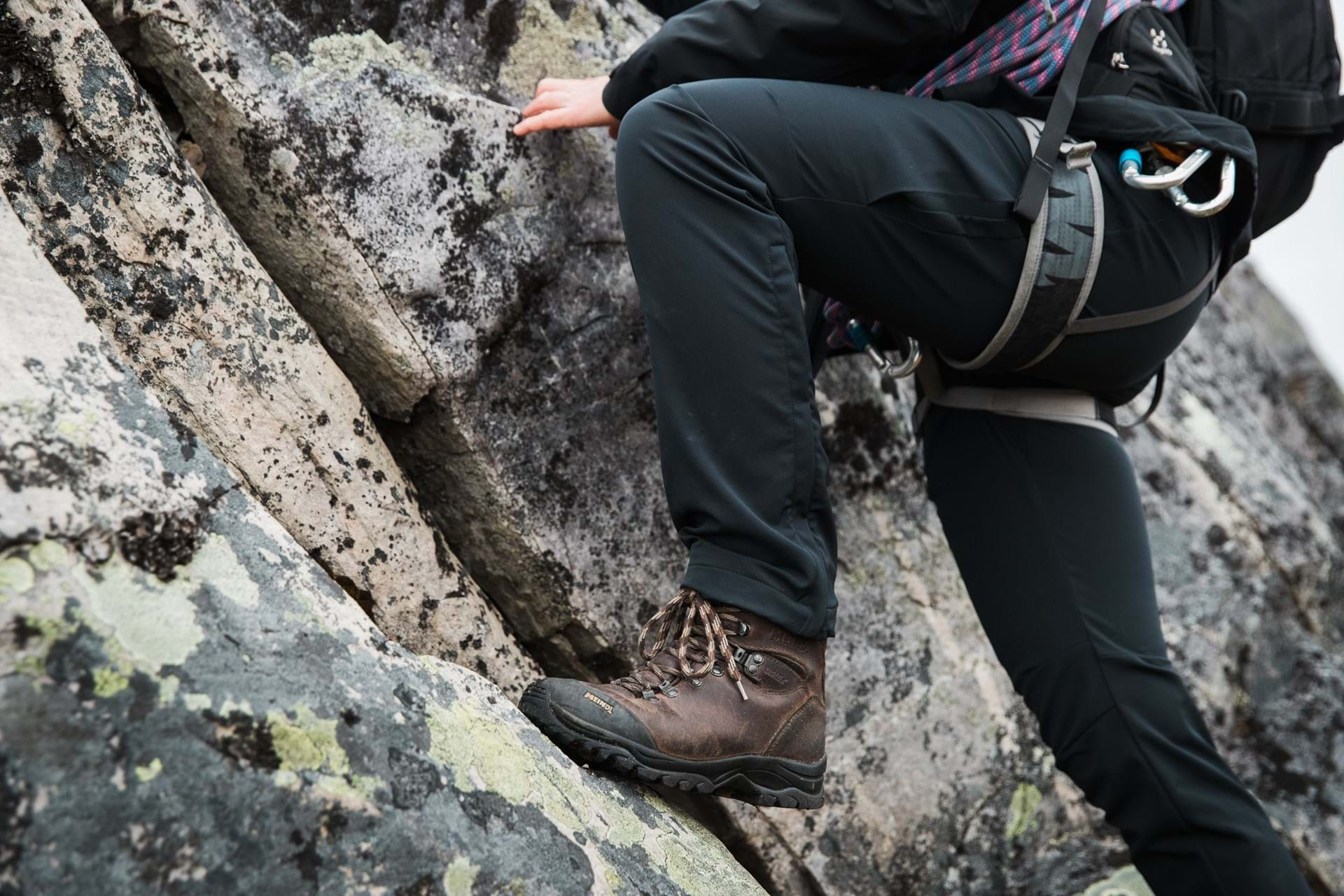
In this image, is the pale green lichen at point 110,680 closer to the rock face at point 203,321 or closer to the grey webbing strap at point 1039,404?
the rock face at point 203,321

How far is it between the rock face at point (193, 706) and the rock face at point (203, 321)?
51cm

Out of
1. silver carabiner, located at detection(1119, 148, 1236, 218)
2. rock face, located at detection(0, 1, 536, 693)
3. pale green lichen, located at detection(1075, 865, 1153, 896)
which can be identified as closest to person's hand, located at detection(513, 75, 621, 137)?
rock face, located at detection(0, 1, 536, 693)

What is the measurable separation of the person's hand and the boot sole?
1.53 meters

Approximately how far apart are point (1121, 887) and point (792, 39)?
277 cm

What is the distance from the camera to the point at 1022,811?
139 inches

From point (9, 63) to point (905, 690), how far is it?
2961 mm

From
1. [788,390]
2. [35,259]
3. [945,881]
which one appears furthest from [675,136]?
[945,881]

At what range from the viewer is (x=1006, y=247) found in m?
2.36

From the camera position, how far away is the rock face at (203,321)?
8.09ft

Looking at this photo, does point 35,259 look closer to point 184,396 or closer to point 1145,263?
point 184,396

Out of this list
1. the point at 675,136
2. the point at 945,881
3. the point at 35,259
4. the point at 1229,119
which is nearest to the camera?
the point at 35,259

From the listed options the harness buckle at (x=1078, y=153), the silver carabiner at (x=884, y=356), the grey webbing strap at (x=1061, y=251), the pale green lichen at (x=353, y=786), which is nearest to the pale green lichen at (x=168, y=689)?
the pale green lichen at (x=353, y=786)

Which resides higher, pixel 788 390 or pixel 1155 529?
pixel 788 390

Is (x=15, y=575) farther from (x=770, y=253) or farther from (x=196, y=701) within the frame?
(x=770, y=253)
